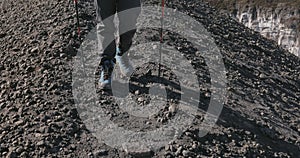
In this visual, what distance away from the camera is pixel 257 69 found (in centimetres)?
926

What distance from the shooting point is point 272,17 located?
1895 inches

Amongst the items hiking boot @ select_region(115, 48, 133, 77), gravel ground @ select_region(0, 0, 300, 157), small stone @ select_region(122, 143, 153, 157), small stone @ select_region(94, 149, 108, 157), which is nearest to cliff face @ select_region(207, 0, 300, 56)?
gravel ground @ select_region(0, 0, 300, 157)

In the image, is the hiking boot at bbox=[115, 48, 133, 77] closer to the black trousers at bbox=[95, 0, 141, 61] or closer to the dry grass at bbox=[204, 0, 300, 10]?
the black trousers at bbox=[95, 0, 141, 61]

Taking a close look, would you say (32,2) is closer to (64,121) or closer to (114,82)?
(114,82)

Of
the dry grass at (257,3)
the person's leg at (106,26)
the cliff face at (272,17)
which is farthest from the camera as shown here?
the dry grass at (257,3)

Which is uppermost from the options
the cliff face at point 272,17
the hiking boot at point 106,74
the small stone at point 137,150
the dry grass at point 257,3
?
the hiking boot at point 106,74

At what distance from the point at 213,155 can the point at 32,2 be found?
6.45 m

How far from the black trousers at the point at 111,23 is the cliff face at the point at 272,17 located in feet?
131

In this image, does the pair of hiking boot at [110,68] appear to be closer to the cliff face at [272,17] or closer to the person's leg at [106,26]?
the person's leg at [106,26]

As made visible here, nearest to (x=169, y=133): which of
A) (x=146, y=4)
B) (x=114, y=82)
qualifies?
(x=114, y=82)

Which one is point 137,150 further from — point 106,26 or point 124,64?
point 106,26

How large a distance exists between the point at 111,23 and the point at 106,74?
2.77 feet

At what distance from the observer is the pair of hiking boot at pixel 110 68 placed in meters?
6.20

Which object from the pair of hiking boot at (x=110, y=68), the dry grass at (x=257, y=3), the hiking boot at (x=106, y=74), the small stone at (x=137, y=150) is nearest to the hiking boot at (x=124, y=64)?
the pair of hiking boot at (x=110, y=68)
